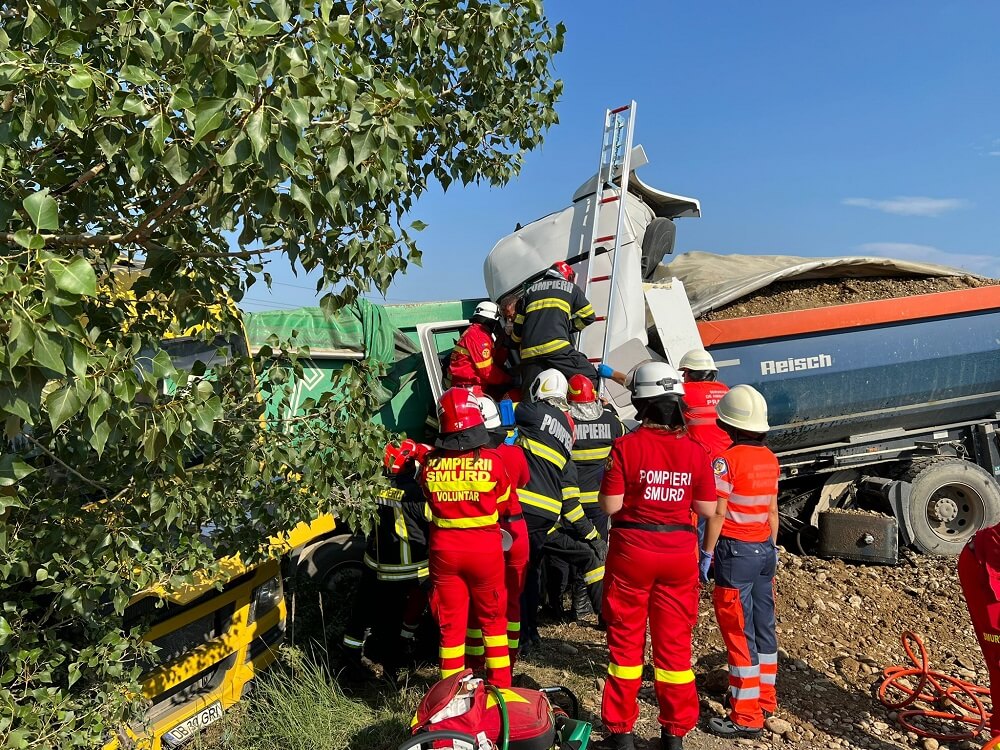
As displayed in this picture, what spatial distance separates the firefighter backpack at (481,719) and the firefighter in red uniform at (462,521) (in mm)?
651

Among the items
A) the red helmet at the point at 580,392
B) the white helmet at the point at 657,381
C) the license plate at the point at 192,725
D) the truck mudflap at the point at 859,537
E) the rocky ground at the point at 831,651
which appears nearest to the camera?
the license plate at the point at 192,725

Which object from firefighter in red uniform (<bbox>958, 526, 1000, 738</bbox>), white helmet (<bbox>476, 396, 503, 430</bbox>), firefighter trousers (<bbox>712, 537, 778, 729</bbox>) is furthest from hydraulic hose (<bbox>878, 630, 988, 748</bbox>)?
white helmet (<bbox>476, 396, 503, 430</bbox>)

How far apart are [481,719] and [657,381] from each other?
1.77 metres

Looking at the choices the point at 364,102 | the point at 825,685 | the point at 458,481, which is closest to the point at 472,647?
the point at 458,481

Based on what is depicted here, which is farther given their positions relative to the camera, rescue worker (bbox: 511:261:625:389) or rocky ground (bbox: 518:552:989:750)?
rescue worker (bbox: 511:261:625:389)

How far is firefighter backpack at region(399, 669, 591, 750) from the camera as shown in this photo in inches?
113

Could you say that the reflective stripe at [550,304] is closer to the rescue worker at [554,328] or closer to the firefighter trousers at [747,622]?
the rescue worker at [554,328]

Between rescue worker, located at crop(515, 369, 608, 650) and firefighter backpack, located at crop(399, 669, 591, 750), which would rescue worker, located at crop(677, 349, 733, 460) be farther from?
firefighter backpack, located at crop(399, 669, 591, 750)

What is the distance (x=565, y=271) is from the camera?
650cm

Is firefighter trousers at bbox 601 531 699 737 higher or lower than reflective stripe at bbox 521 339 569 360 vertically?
lower

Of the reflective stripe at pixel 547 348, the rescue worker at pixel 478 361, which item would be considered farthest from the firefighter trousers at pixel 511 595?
the rescue worker at pixel 478 361

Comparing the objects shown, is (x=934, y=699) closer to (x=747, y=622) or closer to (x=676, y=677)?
(x=747, y=622)

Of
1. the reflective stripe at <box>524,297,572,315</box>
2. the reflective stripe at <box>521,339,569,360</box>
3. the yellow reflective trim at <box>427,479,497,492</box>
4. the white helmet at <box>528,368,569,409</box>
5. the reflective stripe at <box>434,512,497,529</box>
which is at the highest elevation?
the reflective stripe at <box>524,297,572,315</box>

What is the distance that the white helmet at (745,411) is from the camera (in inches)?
168
